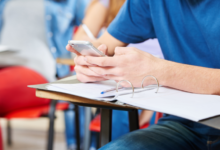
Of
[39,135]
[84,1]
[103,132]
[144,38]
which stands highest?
[84,1]

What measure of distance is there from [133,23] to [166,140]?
0.45 metres

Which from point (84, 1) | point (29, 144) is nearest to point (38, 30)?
point (84, 1)

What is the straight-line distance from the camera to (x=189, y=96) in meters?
0.46

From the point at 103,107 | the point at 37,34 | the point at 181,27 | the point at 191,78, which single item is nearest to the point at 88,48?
the point at 103,107

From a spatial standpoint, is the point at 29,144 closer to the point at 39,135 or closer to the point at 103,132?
the point at 39,135

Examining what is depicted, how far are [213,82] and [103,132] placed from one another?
0.92 ft

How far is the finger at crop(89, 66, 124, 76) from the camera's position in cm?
50

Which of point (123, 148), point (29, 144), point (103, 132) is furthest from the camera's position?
point (29, 144)

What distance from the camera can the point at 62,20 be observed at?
2.07 meters

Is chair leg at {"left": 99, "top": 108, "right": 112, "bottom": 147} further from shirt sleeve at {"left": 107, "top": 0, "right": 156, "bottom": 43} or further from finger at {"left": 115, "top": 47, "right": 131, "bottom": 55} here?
shirt sleeve at {"left": 107, "top": 0, "right": 156, "bottom": 43}

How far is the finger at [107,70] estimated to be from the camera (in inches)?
19.6

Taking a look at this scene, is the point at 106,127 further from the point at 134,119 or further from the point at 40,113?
the point at 40,113

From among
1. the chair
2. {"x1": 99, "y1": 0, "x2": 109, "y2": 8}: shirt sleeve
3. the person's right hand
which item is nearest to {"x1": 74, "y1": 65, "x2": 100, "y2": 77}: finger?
the person's right hand

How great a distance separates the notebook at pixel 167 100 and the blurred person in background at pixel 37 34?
2.86ft
